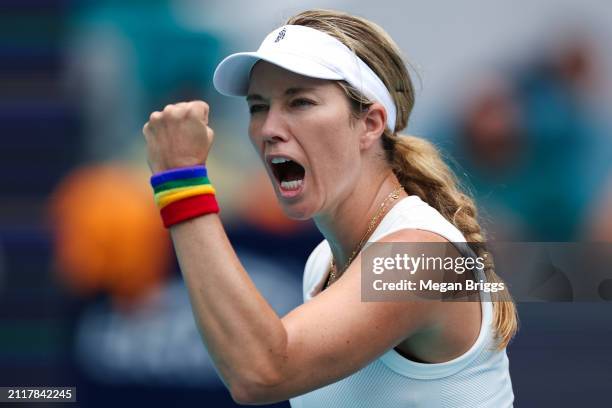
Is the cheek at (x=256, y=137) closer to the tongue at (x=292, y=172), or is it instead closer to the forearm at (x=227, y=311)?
the tongue at (x=292, y=172)

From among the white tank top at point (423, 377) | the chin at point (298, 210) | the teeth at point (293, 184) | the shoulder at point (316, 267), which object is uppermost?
the teeth at point (293, 184)

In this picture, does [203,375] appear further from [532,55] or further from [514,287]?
[532,55]

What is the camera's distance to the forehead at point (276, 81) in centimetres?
181

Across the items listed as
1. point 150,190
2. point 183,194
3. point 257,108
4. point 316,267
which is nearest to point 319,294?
point 183,194

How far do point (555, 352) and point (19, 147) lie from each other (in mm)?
2487

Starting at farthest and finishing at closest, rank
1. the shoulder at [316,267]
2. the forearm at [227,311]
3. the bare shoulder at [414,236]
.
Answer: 1. the shoulder at [316,267]
2. the bare shoulder at [414,236]
3. the forearm at [227,311]

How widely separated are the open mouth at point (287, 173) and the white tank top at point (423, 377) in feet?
0.67

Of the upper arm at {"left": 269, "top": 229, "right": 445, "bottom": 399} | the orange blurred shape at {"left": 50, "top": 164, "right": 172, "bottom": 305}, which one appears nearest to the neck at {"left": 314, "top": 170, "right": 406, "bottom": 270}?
the upper arm at {"left": 269, "top": 229, "right": 445, "bottom": 399}

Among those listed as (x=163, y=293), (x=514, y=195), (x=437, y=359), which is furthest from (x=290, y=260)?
(x=437, y=359)

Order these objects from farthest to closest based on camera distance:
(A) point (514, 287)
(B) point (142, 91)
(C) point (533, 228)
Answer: (B) point (142, 91)
(C) point (533, 228)
(A) point (514, 287)

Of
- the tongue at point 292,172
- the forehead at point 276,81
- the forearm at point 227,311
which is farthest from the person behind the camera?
the tongue at point 292,172

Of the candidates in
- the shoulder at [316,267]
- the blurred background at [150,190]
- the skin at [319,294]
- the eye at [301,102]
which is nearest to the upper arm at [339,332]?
the skin at [319,294]

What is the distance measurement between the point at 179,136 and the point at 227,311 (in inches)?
12.7

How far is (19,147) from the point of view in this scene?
3.94 metres
